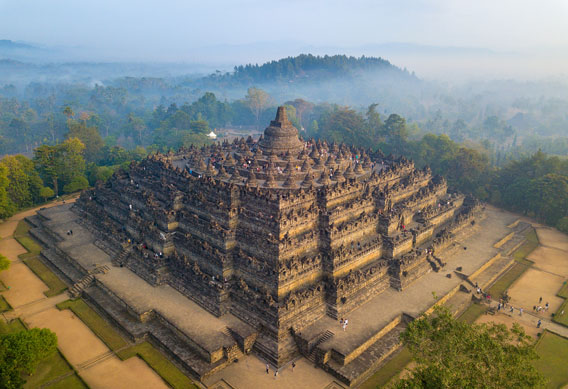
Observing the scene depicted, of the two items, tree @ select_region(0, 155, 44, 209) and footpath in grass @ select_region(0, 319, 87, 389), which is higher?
tree @ select_region(0, 155, 44, 209)

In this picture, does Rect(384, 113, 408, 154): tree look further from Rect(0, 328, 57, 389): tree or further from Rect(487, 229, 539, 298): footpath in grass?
Rect(0, 328, 57, 389): tree

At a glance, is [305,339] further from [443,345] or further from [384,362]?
[443,345]

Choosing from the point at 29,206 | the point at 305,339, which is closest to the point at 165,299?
the point at 305,339

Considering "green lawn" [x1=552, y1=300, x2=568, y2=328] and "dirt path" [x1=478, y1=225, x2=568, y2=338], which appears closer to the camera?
"green lawn" [x1=552, y1=300, x2=568, y2=328]

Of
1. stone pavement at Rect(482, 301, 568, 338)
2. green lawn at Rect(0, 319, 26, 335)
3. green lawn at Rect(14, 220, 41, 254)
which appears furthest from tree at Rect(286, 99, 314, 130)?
green lawn at Rect(0, 319, 26, 335)

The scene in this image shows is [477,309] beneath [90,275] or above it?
beneath

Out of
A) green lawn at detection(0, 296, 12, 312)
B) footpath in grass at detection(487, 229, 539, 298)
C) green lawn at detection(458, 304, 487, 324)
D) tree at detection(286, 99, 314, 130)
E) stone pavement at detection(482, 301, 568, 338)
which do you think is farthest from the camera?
tree at detection(286, 99, 314, 130)
